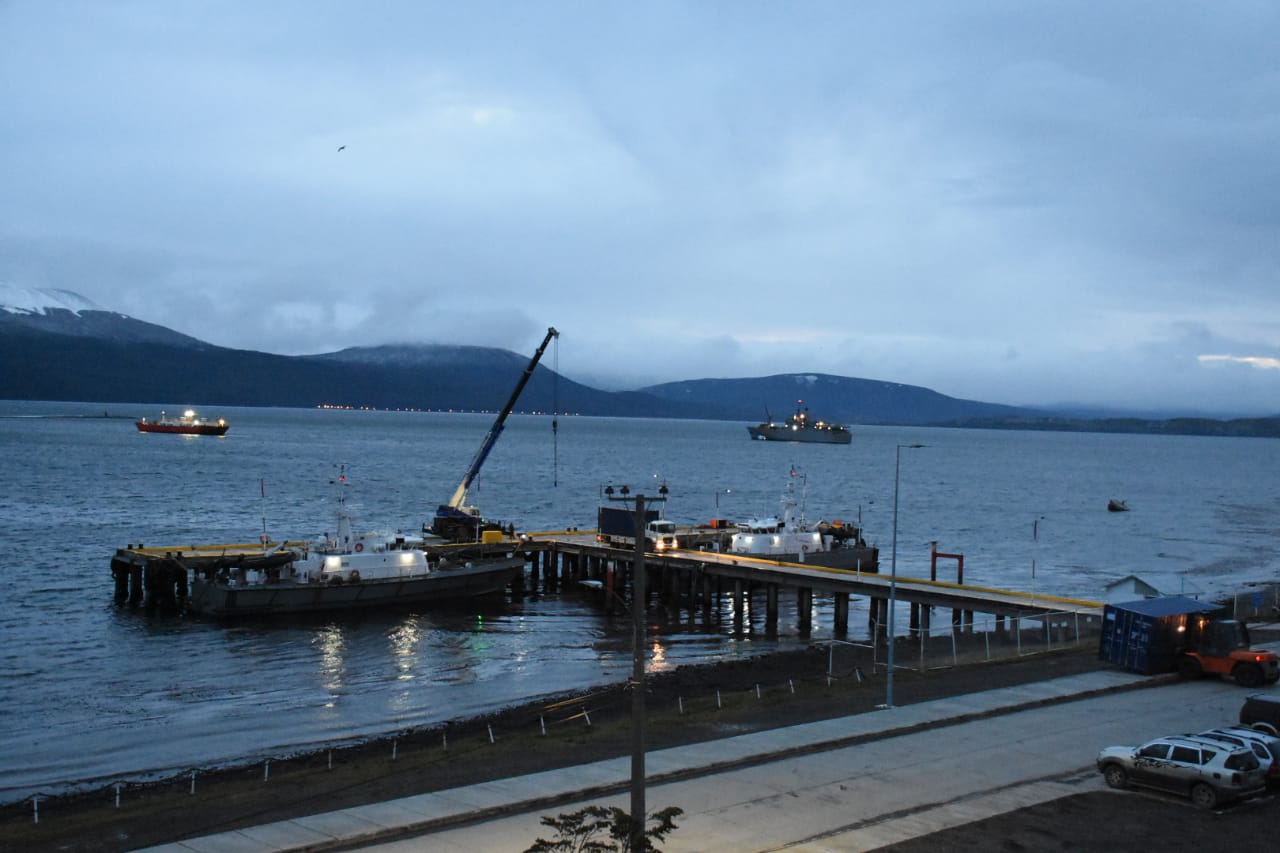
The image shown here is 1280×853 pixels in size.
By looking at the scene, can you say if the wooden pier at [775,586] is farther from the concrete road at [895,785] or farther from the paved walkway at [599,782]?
the concrete road at [895,785]

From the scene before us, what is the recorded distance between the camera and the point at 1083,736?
2770 centimetres

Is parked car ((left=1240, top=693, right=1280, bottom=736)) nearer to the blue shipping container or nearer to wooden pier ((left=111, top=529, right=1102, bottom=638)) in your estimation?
the blue shipping container

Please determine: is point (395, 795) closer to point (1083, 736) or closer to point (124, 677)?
point (1083, 736)

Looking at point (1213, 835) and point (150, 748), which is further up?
point (1213, 835)

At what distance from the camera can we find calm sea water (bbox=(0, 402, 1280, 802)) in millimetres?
35406

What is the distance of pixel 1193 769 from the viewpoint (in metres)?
22.4

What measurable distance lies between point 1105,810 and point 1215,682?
47.1 ft

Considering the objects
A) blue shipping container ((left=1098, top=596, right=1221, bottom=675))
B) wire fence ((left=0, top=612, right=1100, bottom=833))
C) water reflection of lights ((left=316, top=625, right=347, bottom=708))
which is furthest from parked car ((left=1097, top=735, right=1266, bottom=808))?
water reflection of lights ((left=316, top=625, right=347, bottom=708))

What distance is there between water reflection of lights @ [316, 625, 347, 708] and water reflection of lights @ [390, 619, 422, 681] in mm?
2180

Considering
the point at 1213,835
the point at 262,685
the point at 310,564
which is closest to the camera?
the point at 1213,835

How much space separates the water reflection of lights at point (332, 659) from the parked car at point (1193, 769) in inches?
1023

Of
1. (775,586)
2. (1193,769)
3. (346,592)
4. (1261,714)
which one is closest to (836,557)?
(775,586)

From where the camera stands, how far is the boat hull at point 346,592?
53.2 m

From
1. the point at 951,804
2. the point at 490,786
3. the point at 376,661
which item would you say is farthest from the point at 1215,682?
the point at 376,661
